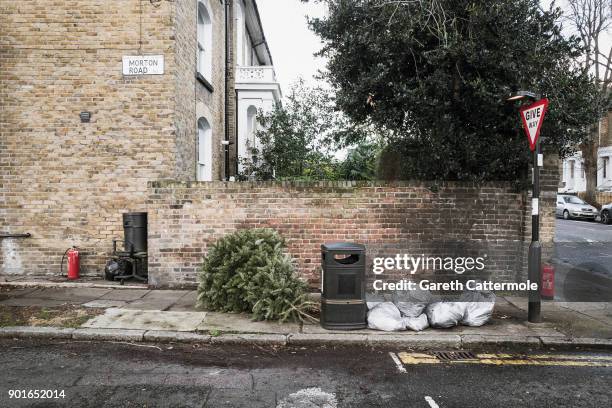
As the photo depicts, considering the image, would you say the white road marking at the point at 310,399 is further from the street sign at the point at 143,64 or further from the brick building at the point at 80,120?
the street sign at the point at 143,64

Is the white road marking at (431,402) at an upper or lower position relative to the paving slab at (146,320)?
lower

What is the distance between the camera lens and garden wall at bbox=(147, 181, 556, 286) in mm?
7914

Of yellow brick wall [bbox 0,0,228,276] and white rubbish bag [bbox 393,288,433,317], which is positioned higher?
yellow brick wall [bbox 0,0,228,276]

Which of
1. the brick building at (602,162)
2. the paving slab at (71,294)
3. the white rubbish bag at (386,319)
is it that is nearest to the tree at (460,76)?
the white rubbish bag at (386,319)

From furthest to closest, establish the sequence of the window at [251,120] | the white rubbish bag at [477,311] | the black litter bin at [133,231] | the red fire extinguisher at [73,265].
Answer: the window at [251,120], the red fire extinguisher at [73,265], the black litter bin at [133,231], the white rubbish bag at [477,311]

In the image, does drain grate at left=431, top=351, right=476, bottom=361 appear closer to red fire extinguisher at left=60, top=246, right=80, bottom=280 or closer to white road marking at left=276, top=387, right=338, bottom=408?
white road marking at left=276, top=387, right=338, bottom=408

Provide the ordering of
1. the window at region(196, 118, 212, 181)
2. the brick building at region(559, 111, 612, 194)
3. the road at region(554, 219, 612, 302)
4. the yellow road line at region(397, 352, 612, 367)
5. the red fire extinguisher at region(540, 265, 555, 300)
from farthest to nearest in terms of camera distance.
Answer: the brick building at region(559, 111, 612, 194)
the window at region(196, 118, 212, 181)
the road at region(554, 219, 612, 302)
the red fire extinguisher at region(540, 265, 555, 300)
the yellow road line at region(397, 352, 612, 367)

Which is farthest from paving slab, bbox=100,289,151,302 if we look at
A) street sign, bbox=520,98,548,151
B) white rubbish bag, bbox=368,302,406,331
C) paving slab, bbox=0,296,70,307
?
street sign, bbox=520,98,548,151

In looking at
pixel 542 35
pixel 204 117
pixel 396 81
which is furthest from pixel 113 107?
pixel 542 35

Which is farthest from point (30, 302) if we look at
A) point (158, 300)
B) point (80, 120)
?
point (80, 120)

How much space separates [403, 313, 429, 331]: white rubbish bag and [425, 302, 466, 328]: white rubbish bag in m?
0.09

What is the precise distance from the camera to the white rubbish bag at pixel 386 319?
18.8 feet

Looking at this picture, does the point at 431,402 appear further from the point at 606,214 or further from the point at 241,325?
the point at 606,214

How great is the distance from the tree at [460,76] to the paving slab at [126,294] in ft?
16.4
